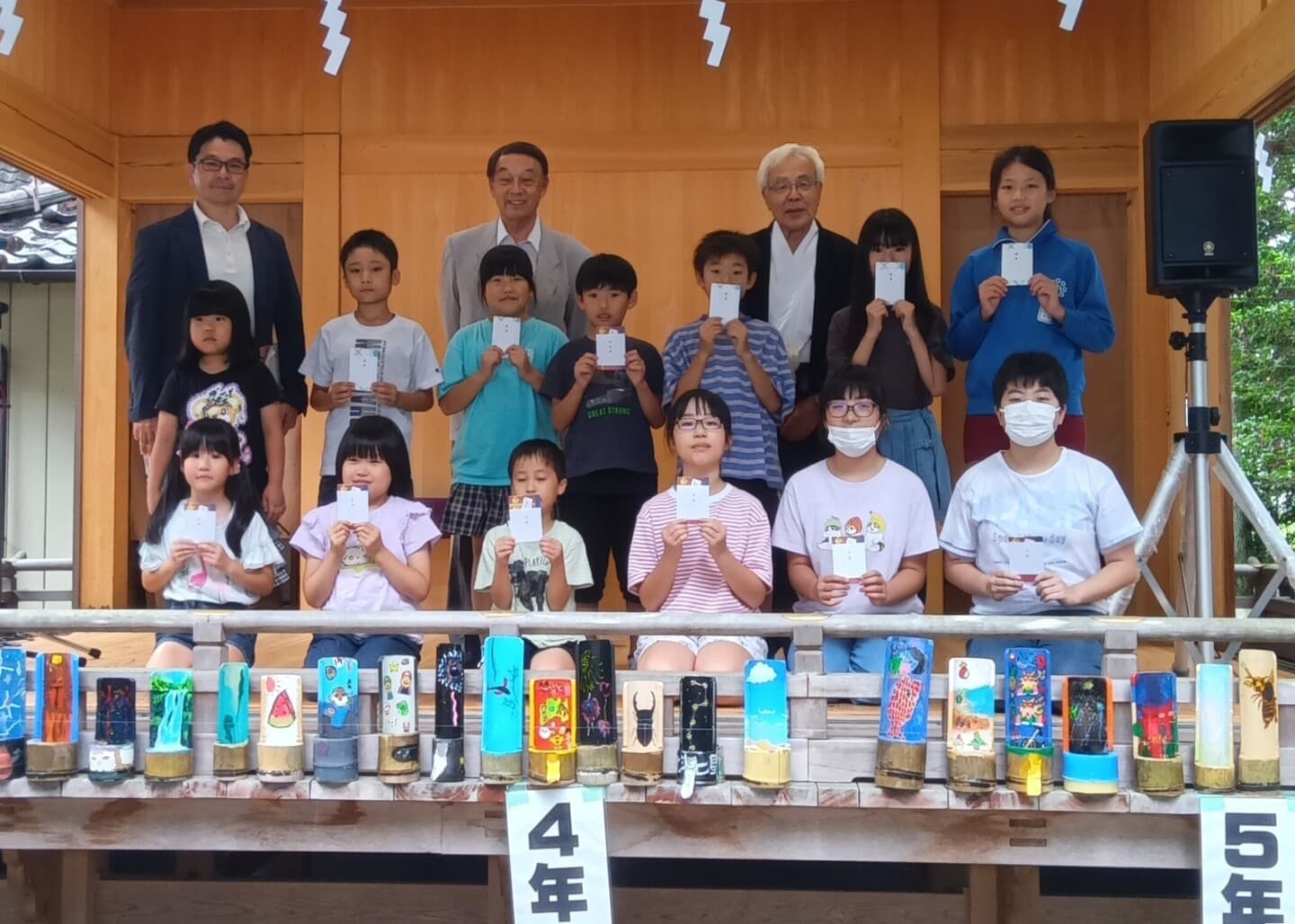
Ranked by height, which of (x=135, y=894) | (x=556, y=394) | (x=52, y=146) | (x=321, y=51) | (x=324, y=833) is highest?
(x=321, y=51)

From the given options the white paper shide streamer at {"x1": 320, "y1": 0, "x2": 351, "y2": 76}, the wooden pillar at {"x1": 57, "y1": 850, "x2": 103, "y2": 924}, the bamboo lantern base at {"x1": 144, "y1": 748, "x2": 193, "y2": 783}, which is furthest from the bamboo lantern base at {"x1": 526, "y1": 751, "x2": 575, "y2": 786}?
the white paper shide streamer at {"x1": 320, "y1": 0, "x2": 351, "y2": 76}

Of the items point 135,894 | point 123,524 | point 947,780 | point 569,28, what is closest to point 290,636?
point 123,524

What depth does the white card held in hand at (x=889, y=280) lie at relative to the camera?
4141 mm

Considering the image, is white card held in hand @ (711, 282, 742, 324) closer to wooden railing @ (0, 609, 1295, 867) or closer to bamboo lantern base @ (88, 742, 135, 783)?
wooden railing @ (0, 609, 1295, 867)

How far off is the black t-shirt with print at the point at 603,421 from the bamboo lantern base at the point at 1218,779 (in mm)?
2046

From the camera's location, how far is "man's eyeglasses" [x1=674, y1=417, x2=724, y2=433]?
3746 millimetres

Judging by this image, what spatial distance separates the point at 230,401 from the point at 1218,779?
3.02 meters

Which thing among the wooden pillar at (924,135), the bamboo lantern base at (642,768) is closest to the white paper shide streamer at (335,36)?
the bamboo lantern base at (642,768)

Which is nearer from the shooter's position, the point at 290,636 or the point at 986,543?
the point at 986,543

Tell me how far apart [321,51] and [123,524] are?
2571mm

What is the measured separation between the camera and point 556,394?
170 inches

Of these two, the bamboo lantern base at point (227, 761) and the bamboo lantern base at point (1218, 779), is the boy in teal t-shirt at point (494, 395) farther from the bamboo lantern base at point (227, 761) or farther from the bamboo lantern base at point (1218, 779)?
the bamboo lantern base at point (1218, 779)

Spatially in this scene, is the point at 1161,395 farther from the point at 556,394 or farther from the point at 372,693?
the point at 372,693

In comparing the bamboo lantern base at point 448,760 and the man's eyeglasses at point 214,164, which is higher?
the man's eyeglasses at point 214,164
